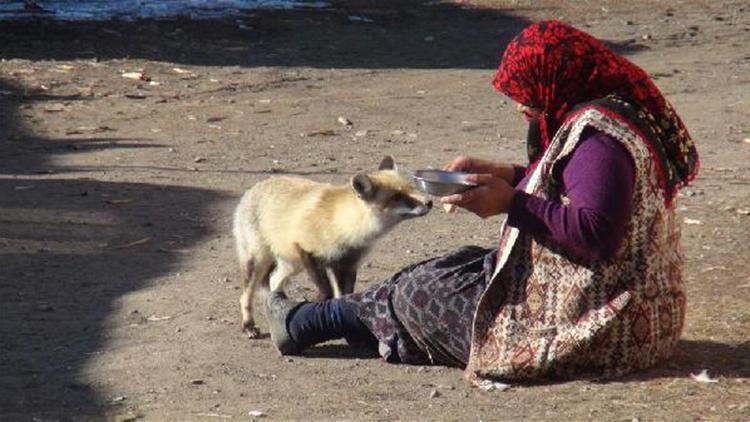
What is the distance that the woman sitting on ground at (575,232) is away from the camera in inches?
206

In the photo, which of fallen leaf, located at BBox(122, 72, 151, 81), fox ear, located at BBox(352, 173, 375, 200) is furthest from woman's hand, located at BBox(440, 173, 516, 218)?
fallen leaf, located at BBox(122, 72, 151, 81)

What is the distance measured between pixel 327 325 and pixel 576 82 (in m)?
1.57

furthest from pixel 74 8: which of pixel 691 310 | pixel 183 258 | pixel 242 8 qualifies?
pixel 691 310

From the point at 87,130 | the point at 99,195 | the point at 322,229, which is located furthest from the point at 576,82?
the point at 87,130

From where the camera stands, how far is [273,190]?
7375 mm

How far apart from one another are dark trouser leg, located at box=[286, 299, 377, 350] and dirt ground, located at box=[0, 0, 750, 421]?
0.40 feet

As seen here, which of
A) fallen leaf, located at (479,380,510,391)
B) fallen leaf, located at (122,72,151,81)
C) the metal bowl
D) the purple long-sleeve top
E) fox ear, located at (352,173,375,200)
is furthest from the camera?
fallen leaf, located at (122,72,151,81)

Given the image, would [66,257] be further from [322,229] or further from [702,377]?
[702,377]

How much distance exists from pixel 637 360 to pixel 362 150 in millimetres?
6739

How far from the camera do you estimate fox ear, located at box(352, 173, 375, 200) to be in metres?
7.05

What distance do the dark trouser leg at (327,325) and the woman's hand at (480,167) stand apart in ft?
2.58

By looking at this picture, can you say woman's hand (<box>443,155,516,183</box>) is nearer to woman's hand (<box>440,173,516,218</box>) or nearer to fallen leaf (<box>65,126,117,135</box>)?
woman's hand (<box>440,173,516,218</box>)

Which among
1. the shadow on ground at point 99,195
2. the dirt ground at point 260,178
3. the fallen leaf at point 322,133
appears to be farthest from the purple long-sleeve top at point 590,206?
the fallen leaf at point 322,133

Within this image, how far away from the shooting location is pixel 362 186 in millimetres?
7074
